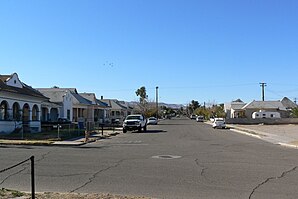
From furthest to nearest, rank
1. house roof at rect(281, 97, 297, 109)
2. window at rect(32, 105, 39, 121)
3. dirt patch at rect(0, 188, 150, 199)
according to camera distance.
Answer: house roof at rect(281, 97, 297, 109)
window at rect(32, 105, 39, 121)
dirt patch at rect(0, 188, 150, 199)

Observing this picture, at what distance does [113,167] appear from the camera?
1495 centimetres

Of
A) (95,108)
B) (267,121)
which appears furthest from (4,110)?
(267,121)

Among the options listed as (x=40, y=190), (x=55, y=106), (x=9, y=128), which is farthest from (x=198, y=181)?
(x=55, y=106)

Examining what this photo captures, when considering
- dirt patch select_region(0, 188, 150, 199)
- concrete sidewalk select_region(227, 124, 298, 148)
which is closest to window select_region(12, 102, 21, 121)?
concrete sidewalk select_region(227, 124, 298, 148)

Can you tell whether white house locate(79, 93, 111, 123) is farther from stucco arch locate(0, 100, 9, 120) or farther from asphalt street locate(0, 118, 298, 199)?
asphalt street locate(0, 118, 298, 199)

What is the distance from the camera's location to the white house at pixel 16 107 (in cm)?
3631

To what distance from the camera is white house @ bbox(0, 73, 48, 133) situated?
→ 36312mm

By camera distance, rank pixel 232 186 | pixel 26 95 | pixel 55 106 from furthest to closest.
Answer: pixel 55 106, pixel 26 95, pixel 232 186

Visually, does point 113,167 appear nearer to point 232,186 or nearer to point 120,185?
point 120,185

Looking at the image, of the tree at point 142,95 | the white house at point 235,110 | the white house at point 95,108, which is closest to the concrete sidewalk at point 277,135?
the white house at point 95,108

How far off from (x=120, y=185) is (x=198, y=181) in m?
2.24

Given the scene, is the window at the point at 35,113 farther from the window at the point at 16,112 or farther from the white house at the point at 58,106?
the white house at the point at 58,106

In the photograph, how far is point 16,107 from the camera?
39312 mm

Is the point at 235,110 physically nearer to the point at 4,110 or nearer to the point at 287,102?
the point at 287,102
